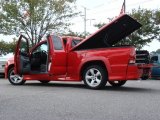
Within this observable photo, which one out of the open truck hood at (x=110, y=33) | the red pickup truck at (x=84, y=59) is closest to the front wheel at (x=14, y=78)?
the red pickup truck at (x=84, y=59)

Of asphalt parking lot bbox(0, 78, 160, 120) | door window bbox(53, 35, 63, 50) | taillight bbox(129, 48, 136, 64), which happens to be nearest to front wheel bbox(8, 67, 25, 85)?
door window bbox(53, 35, 63, 50)

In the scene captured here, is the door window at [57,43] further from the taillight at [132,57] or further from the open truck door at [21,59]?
the taillight at [132,57]

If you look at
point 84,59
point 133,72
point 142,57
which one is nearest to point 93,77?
point 84,59

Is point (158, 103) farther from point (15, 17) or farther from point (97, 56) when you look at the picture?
point (15, 17)

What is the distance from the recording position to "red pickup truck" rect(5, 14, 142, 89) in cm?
1185

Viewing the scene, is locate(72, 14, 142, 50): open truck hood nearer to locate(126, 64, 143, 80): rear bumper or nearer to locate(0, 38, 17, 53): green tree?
locate(126, 64, 143, 80): rear bumper

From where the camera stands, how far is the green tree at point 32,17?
32875 millimetres

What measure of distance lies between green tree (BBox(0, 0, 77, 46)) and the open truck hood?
65.5 feet

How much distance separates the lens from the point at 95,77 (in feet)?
40.5

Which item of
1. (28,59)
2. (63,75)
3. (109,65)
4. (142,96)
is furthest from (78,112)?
(28,59)

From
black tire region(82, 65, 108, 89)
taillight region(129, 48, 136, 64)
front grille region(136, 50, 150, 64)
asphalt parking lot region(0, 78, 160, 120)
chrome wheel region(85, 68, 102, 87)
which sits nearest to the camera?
asphalt parking lot region(0, 78, 160, 120)

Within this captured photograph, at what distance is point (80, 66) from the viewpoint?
499 inches

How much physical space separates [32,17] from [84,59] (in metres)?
20.6

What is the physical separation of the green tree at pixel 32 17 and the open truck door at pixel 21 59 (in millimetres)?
18500
